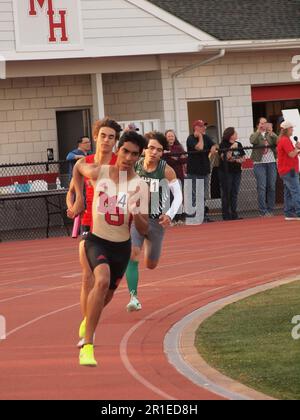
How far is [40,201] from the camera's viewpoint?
2859cm

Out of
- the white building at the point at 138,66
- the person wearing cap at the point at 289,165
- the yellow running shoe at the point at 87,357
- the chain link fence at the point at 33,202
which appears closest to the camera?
the yellow running shoe at the point at 87,357

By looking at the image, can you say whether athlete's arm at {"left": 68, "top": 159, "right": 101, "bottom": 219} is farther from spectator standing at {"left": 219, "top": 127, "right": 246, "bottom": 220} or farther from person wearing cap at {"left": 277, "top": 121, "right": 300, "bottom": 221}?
spectator standing at {"left": 219, "top": 127, "right": 246, "bottom": 220}

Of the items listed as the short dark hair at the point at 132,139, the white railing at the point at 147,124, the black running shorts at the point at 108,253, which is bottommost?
the black running shorts at the point at 108,253

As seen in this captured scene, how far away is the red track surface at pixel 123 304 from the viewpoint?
10.8 metres

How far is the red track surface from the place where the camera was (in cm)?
1077

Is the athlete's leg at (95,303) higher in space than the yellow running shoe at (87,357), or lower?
higher

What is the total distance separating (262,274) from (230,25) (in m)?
14.7

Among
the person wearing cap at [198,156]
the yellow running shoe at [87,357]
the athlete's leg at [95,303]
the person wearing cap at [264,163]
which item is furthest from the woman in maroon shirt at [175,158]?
the yellow running shoe at [87,357]

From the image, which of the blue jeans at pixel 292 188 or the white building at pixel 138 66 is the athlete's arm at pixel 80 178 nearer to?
the blue jeans at pixel 292 188

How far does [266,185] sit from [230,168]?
107 centimetres

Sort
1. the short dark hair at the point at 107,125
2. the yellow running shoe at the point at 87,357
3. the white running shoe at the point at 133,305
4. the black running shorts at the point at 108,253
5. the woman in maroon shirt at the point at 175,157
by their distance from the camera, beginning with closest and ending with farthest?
the yellow running shoe at the point at 87,357
the black running shorts at the point at 108,253
the short dark hair at the point at 107,125
the white running shoe at the point at 133,305
the woman in maroon shirt at the point at 175,157

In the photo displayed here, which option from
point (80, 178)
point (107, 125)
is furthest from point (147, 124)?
point (80, 178)

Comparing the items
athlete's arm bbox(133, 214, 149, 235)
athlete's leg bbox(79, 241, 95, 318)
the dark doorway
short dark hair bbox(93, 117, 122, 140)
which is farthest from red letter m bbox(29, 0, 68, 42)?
athlete's arm bbox(133, 214, 149, 235)

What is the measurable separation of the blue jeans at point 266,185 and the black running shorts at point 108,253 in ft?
55.2
